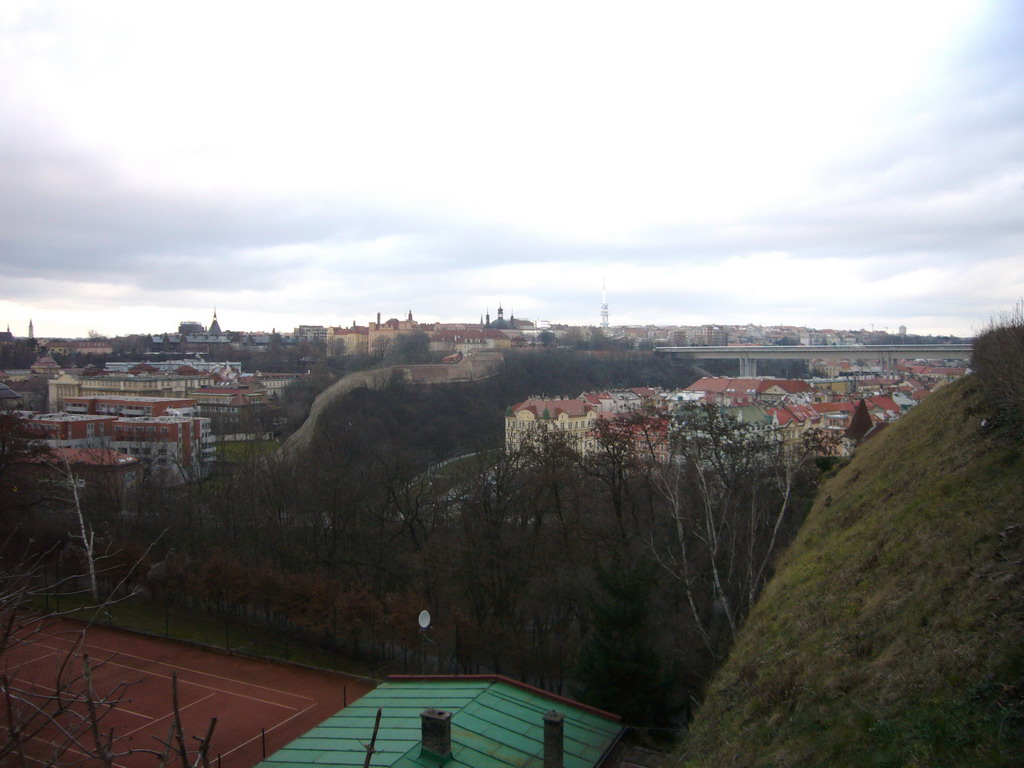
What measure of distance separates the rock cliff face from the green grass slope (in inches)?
1071

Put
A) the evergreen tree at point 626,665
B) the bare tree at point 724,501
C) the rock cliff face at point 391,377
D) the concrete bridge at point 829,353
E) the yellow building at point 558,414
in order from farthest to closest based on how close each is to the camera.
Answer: the concrete bridge at point 829,353 < the yellow building at point 558,414 < the rock cliff face at point 391,377 < the bare tree at point 724,501 < the evergreen tree at point 626,665

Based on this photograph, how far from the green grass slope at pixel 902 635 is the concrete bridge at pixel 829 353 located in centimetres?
6661

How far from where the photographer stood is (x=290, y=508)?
21.4 metres

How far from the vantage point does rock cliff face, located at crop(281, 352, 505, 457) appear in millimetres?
39281

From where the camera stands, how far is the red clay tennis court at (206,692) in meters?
12.2

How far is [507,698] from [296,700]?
20.0 feet

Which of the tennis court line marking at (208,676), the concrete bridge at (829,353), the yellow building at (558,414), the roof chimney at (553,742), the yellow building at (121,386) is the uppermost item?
the concrete bridge at (829,353)

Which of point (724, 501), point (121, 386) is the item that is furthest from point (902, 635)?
point (121, 386)

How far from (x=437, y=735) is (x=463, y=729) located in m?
0.82

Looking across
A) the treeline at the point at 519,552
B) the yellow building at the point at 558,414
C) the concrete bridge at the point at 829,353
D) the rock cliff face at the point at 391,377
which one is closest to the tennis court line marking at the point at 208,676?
the treeline at the point at 519,552

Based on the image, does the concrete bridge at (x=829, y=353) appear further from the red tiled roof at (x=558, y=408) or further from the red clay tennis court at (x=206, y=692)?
the red clay tennis court at (x=206, y=692)

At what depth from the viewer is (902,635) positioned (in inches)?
223

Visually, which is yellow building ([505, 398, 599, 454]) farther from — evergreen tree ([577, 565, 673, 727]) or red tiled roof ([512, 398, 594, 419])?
evergreen tree ([577, 565, 673, 727])

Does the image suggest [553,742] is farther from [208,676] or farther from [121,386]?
[121,386]
